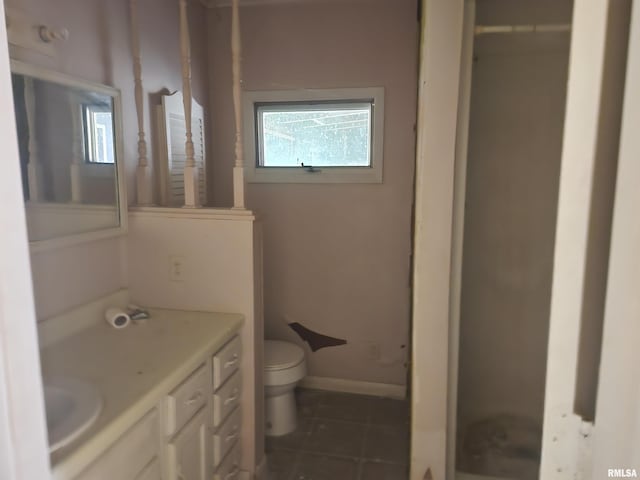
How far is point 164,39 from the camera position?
2217 millimetres

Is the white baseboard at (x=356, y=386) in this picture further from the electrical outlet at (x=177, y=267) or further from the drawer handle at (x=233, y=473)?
the electrical outlet at (x=177, y=267)

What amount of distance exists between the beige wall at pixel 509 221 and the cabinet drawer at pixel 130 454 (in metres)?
0.91

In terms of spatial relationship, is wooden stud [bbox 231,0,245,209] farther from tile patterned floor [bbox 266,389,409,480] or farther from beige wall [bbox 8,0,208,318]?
tile patterned floor [bbox 266,389,409,480]

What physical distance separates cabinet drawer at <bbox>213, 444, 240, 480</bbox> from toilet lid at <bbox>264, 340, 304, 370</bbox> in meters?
0.47

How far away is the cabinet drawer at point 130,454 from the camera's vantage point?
1.03 metres

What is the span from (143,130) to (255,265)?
77 cm

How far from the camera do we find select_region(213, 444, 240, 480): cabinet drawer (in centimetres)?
173

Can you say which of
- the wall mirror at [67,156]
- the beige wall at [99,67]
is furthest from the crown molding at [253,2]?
the wall mirror at [67,156]

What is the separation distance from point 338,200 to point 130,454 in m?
1.83

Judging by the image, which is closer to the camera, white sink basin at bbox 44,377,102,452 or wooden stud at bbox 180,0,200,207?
white sink basin at bbox 44,377,102,452

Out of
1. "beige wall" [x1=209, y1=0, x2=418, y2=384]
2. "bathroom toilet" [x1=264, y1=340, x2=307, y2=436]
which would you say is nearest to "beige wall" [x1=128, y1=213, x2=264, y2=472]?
"bathroom toilet" [x1=264, y1=340, x2=307, y2=436]

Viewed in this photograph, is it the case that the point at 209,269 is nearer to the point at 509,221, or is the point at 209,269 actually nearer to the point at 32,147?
the point at 32,147

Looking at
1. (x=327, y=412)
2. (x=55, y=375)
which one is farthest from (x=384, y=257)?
(x=55, y=375)

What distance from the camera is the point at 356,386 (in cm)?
283
